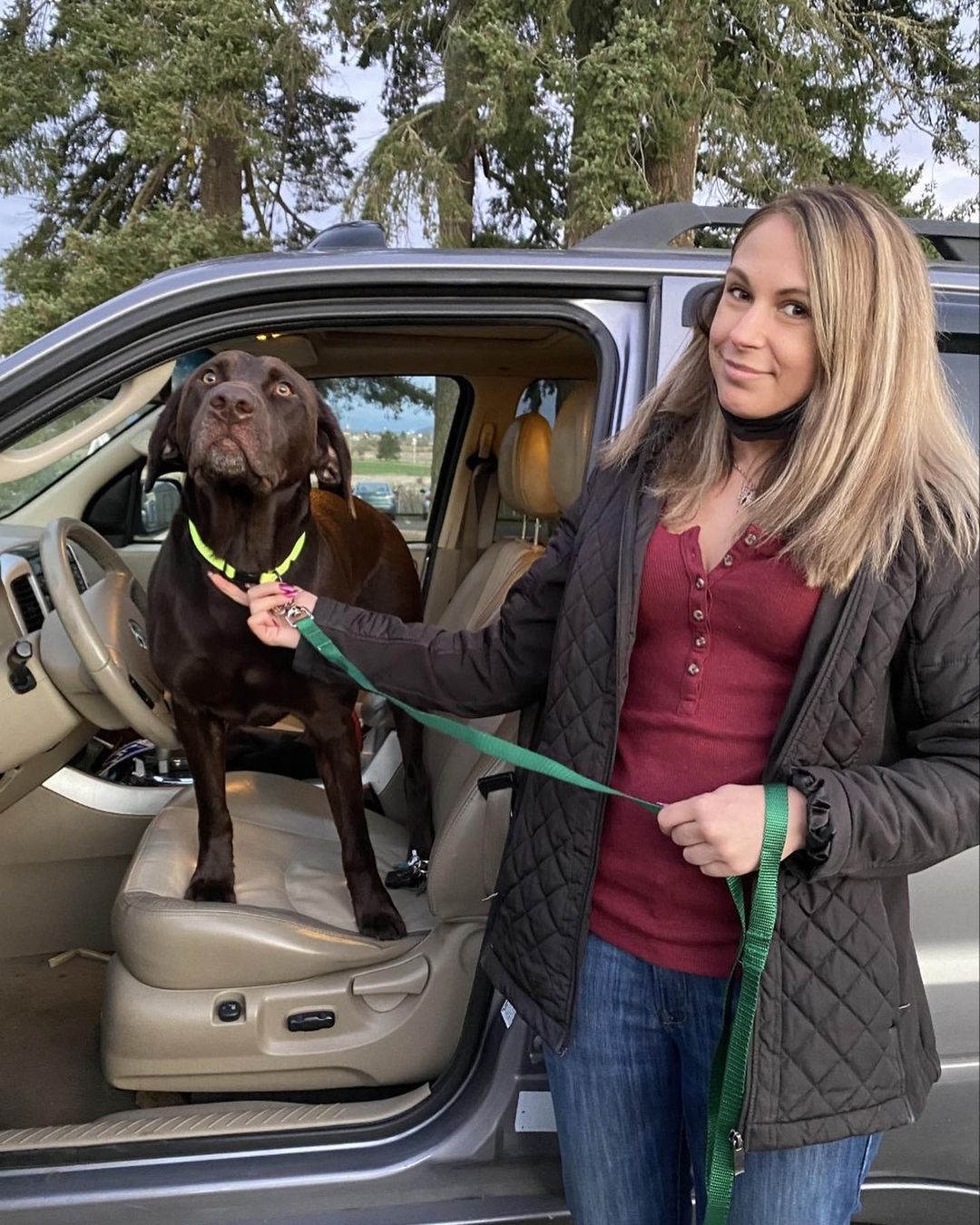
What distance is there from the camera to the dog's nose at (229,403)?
2057mm

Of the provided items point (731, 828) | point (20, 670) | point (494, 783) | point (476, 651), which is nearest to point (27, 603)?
point (20, 670)

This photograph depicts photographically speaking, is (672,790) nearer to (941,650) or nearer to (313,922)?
(941,650)

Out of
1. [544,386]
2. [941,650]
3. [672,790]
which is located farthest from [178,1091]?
[544,386]

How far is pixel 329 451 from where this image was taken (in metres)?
2.36

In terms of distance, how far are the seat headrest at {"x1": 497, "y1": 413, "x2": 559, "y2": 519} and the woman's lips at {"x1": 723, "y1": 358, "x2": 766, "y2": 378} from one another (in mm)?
1279

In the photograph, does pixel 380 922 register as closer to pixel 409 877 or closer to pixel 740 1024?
pixel 409 877

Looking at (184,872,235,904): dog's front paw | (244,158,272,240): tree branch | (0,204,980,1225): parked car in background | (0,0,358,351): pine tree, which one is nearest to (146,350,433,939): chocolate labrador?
(184,872,235,904): dog's front paw

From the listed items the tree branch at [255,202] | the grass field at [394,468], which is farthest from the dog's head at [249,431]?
the tree branch at [255,202]

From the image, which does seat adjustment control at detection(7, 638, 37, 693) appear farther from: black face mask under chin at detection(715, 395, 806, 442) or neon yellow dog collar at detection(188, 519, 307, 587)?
black face mask under chin at detection(715, 395, 806, 442)

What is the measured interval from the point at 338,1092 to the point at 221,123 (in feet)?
24.7

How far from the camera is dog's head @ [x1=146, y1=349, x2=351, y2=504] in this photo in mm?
2074

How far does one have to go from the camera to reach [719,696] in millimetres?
1279

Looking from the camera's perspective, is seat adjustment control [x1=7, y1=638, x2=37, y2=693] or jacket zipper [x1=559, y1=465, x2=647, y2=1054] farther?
seat adjustment control [x1=7, y1=638, x2=37, y2=693]

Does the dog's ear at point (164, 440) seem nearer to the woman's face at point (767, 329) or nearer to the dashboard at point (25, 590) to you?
the dashboard at point (25, 590)
